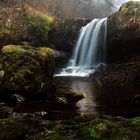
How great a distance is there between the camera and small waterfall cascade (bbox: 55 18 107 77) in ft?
82.9

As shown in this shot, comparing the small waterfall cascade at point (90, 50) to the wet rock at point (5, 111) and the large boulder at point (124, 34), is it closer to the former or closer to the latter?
the large boulder at point (124, 34)

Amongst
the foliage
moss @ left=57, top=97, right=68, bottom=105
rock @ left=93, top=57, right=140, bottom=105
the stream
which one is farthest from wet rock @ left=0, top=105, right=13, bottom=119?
the foliage

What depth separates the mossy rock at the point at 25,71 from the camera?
45.3 ft

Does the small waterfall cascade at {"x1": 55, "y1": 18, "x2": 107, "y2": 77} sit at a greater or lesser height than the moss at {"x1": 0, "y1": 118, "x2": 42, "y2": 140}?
greater

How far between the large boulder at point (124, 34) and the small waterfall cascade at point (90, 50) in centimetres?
64

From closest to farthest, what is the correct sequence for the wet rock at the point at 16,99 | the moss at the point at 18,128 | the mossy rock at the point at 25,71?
the moss at the point at 18,128, the wet rock at the point at 16,99, the mossy rock at the point at 25,71

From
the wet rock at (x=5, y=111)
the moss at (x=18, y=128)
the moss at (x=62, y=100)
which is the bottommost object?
the wet rock at (x=5, y=111)

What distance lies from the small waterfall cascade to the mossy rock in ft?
29.8

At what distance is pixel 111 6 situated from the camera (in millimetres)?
41219

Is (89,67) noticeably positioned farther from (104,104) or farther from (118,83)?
(104,104)

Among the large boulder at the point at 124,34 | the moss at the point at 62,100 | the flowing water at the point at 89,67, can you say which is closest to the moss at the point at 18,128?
the moss at the point at 62,100

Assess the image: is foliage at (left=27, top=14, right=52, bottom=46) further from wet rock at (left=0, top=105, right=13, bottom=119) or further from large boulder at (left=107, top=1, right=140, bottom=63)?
wet rock at (left=0, top=105, right=13, bottom=119)

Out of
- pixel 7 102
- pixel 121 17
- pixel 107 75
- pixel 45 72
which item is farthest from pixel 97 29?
pixel 7 102

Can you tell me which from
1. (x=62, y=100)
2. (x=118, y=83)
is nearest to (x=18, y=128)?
(x=62, y=100)
